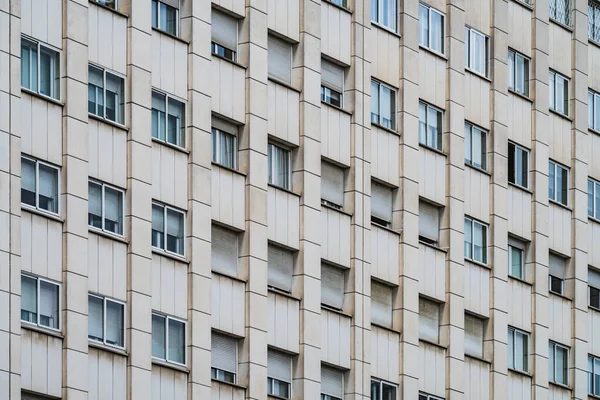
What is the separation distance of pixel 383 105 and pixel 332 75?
2.32m

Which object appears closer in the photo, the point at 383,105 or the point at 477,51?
the point at 383,105

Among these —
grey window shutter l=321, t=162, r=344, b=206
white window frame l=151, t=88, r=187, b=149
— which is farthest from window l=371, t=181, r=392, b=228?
white window frame l=151, t=88, r=187, b=149

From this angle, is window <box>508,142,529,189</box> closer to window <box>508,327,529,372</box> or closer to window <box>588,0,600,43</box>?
window <box>508,327,529,372</box>

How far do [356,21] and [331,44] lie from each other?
128 centimetres

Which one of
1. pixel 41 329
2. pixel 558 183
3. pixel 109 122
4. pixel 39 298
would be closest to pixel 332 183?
pixel 109 122

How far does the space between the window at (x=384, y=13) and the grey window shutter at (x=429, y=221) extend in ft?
17.1

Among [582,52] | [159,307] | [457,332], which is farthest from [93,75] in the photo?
[582,52]

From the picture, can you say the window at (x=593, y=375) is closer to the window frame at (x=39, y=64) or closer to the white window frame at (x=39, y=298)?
the white window frame at (x=39, y=298)

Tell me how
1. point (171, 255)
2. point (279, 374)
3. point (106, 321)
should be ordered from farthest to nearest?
point (279, 374), point (171, 255), point (106, 321)

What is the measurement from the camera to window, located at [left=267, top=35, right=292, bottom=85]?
212 ft

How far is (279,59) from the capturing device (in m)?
65.0

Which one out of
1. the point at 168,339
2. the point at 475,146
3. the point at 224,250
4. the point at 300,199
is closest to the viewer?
the point at 168,339

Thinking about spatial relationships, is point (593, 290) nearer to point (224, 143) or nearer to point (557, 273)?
point (557, 273)

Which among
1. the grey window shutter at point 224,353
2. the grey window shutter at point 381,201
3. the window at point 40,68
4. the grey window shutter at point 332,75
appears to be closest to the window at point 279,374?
the grey window shutter at point 224,353
